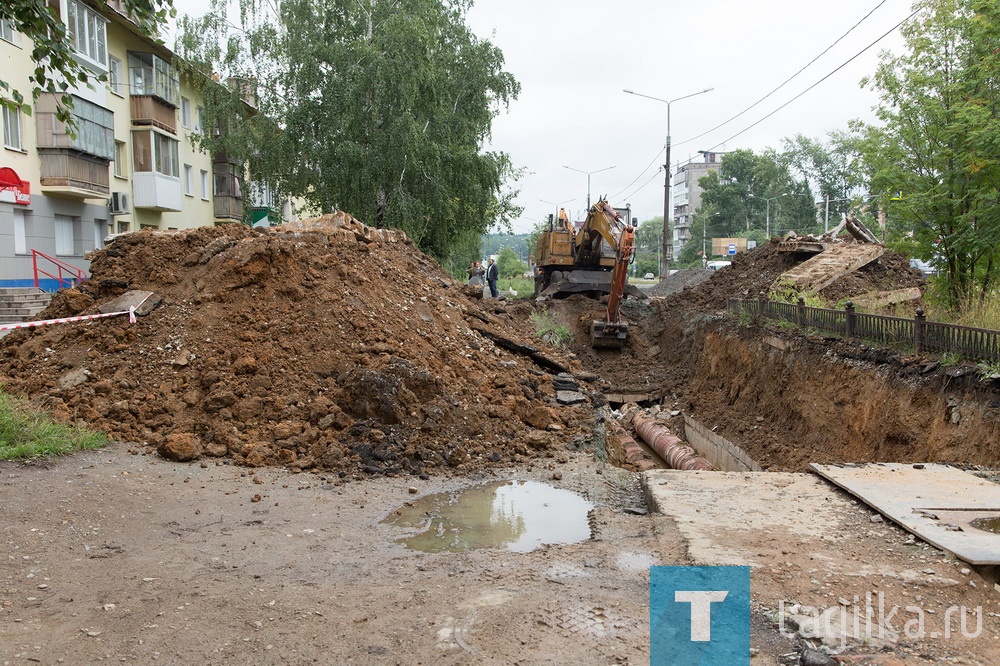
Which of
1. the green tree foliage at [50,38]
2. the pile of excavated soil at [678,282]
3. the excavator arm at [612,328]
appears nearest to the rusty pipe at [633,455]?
the excavator arm at [612,328]

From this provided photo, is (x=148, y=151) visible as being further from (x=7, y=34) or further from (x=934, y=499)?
(x=934, y=499)

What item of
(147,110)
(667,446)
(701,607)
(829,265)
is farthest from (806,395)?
(147,110)

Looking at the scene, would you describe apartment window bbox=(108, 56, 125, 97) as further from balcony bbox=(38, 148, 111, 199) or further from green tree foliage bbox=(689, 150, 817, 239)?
green tree foliage bbox=(689, 150, 817, 239)

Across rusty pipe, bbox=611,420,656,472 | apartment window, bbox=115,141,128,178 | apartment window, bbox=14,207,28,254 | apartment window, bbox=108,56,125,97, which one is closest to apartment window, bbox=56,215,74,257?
apartment window, bbox=14,207,28,254

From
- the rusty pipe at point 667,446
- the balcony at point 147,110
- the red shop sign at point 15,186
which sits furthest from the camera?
the balcony at point 147,110

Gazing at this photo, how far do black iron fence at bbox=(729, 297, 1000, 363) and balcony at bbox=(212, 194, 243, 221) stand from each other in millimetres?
27282

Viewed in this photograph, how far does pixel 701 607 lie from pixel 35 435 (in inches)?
239

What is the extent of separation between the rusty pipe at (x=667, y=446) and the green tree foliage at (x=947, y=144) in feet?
14.1

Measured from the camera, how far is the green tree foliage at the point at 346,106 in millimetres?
20828

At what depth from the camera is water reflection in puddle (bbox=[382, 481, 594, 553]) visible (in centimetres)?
542

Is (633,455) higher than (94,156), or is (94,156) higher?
(94,156)

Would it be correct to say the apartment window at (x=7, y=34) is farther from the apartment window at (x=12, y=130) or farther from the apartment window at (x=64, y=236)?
the apartment window at (x=64, y=236)

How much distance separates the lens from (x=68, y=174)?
20.7 m

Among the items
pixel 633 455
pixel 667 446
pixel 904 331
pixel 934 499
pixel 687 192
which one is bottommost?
pixel 667 446
